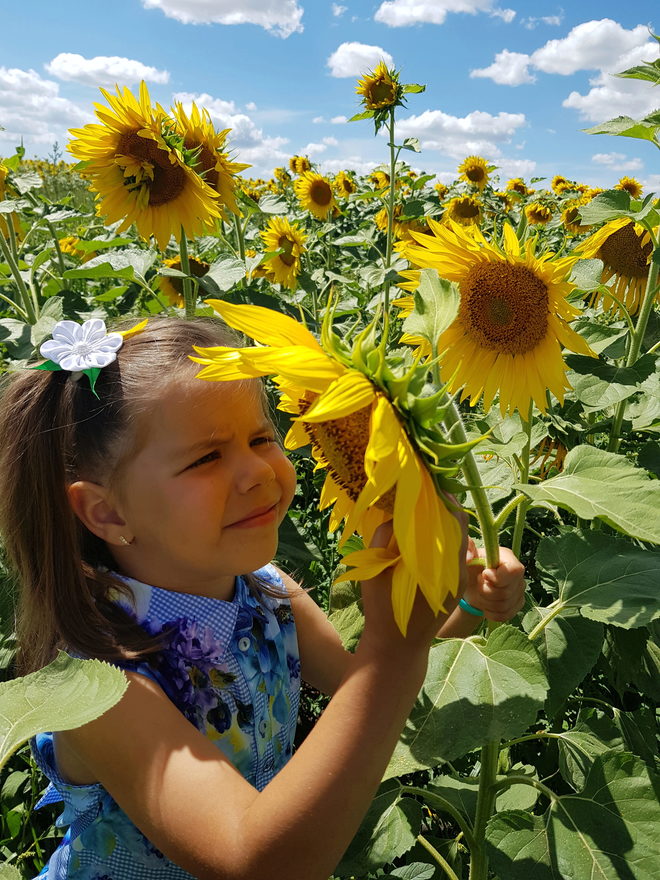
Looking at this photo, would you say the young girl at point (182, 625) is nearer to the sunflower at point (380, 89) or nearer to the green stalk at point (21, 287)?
the green stalk at point (21, 287)

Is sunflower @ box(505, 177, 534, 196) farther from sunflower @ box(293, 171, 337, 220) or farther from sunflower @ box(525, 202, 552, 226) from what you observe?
sunflower @ box(293, 171, 337, 220)

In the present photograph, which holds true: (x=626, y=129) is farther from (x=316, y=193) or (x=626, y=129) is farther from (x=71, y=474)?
(x=316, y=193)

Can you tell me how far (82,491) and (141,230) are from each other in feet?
4.58

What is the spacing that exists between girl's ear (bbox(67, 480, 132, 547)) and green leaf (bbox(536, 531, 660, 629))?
75 cm

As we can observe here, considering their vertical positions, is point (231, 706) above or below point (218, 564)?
below

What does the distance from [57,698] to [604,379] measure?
→ 1.47 metres

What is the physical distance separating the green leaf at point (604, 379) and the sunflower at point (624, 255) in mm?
536

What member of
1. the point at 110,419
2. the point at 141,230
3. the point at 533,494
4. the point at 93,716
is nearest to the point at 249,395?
the point at 110,419

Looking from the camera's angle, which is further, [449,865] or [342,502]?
[449,865]

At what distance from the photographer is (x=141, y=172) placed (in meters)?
2.39

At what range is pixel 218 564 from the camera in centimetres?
122

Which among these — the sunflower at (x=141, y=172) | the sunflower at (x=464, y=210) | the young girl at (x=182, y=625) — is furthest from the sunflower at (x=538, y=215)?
Answer: the young girl at (x=182, y=625)

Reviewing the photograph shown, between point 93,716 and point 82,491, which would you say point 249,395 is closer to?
point 82,491

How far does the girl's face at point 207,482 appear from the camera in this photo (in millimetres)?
1190
